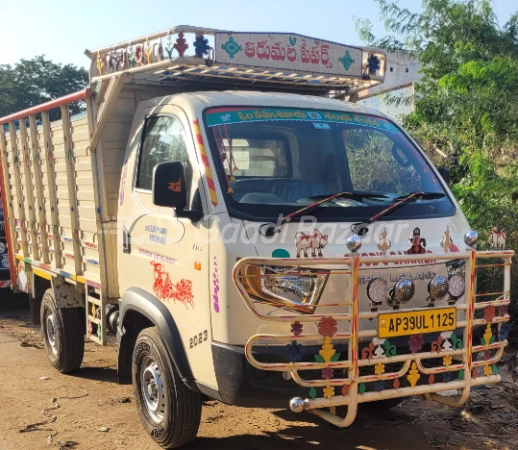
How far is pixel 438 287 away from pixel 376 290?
39 centimetres

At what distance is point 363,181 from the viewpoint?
4.32m

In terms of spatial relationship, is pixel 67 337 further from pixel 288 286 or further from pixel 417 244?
pixel 417 244

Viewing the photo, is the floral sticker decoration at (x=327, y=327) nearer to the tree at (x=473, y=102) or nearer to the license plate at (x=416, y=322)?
the license plate at (x=416, y=322)

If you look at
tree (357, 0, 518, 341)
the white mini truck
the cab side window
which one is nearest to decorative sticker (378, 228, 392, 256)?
the white mini truck

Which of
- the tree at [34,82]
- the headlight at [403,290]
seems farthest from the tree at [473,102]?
the tree at [34,82]

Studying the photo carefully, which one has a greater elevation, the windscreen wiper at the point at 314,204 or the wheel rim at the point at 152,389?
the windscreen wiper at the point at 314,204

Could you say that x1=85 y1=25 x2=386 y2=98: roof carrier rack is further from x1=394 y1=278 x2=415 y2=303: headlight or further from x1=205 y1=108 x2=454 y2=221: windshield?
x1=394 y1=278 x2=415 y2=303: headlight

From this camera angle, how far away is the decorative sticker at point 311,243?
11.0 feet

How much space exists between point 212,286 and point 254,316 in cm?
30

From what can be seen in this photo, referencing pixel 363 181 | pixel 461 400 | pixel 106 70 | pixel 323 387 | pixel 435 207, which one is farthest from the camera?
pixel 106 70

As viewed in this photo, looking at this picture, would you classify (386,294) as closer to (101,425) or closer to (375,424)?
(375,424)

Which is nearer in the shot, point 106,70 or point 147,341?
point 147,341

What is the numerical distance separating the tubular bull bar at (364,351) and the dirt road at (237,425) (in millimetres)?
813

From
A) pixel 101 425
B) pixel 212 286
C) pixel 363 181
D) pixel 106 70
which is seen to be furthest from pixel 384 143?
pixel 101 425
